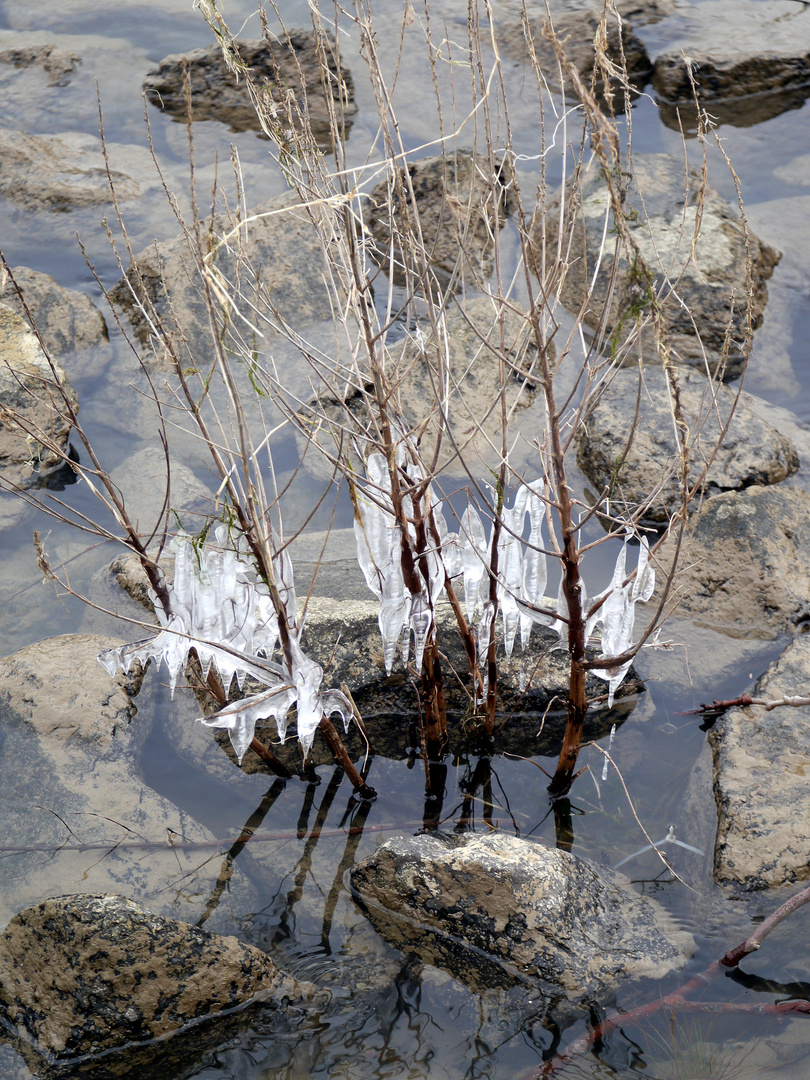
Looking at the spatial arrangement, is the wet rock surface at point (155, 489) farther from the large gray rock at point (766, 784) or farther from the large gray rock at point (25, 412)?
the large gray rock at point (766, 784)

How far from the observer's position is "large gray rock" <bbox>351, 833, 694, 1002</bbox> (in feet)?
9.57

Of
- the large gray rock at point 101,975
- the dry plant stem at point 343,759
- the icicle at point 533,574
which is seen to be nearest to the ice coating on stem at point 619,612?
the icicle at point 533,574

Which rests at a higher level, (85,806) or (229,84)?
(229,84)

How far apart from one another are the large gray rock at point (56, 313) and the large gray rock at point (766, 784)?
4.73 m

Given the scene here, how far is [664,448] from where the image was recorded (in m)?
4.58

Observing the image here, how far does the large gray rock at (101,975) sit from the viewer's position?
2719 mm

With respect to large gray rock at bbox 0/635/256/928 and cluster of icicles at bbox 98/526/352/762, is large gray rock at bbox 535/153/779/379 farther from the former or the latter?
large gray rock at bbox 0/635/256/928

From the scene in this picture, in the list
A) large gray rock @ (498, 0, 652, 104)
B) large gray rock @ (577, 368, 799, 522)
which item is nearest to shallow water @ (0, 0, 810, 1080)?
large gray rock @ (577, 368, 799, 522)

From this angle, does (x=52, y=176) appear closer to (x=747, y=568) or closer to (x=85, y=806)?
(x=85, y=806)

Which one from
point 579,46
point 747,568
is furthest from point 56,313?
point 579,46

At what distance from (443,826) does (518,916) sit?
746 millimetres

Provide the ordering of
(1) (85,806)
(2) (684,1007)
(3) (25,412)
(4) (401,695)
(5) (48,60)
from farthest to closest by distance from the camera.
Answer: (5) (48,60)
(3) (25,412)
(4) (401,695)
(1) (85,806)
(2) (684,1007)

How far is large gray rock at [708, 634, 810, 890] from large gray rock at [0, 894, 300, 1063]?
192cm

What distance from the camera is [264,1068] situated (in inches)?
112
